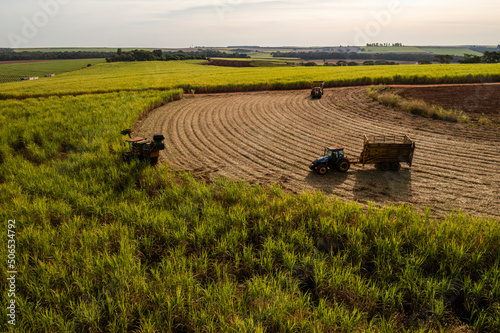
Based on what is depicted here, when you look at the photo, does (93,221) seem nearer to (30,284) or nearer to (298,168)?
(30,284)

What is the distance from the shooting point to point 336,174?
11383mm

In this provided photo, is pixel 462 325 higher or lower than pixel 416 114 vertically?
lower

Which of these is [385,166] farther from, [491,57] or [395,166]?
[491,57]

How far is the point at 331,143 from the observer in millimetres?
14883

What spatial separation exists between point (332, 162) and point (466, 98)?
2087 centimetres

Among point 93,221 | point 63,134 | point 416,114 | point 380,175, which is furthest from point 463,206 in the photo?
point 63,134

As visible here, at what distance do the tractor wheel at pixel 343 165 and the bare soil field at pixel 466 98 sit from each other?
45.9ft

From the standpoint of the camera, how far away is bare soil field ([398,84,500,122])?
19737mm

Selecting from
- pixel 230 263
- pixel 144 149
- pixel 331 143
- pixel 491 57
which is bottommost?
pixel 230 263

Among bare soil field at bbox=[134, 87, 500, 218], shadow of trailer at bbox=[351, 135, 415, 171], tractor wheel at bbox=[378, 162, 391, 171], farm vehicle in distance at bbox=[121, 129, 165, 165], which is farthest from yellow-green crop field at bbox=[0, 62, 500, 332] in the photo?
tractor wheel at bbox=[378, 162, 391, 171]

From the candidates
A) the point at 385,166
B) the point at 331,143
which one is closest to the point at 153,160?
the point at 331,143

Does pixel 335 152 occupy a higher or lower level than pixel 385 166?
higher

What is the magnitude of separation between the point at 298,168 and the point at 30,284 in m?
9.67

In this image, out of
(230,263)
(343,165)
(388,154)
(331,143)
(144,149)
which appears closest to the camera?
(230,263)
